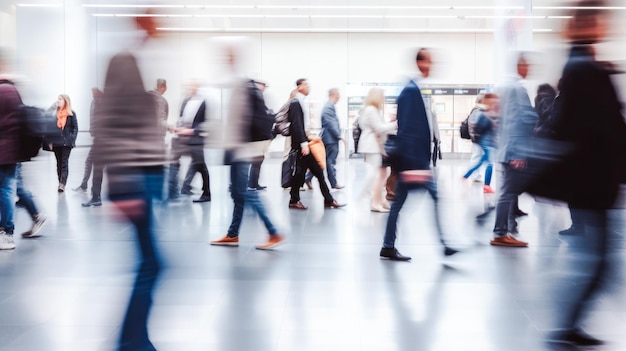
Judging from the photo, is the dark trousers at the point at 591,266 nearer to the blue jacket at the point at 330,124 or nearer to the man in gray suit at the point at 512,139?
the man in gray suit at the point at 512,139

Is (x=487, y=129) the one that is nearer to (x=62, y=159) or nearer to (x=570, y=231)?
(x=570, y=231)

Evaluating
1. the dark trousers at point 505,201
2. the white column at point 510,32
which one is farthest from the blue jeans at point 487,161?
the dark trousers at point 505,201

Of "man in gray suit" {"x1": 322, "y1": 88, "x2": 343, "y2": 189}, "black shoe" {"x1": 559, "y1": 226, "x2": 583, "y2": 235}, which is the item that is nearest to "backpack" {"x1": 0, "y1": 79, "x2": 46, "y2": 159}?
"man in gray suit" {"x1": 322, "y1": 88, "x2": 343, "y2": 189}

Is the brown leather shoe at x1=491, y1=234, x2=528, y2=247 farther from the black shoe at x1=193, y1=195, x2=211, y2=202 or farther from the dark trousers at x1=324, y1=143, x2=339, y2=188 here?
the black shoe at x1=193, y1=195, x2=211, y2=202

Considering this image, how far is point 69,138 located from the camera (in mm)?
9695

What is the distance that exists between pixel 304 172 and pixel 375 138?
1035 mm

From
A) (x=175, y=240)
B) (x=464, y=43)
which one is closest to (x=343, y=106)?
(x=464, y=43)

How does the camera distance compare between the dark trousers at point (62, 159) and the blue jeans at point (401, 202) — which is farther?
the dark trousers at point (62, 159)

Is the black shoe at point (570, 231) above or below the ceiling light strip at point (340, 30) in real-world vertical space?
below

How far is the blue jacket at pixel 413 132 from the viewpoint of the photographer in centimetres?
460

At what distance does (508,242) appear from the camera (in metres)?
5.54

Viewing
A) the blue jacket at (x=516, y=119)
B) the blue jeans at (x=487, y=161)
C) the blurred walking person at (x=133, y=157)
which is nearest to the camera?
the blurred walking person at (x=133, y=157)

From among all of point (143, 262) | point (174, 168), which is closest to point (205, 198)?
point (174, 168)

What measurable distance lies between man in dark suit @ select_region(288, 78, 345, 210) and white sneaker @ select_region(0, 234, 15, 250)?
3198 millimetres
